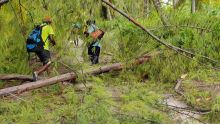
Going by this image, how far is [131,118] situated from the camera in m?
4.68

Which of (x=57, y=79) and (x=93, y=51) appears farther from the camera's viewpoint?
(x=57, y=79)

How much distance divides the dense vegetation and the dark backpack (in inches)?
7.1

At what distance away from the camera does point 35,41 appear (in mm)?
8727

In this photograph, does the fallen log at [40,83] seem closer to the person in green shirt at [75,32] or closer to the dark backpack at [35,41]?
the dark backpack at [35,41]

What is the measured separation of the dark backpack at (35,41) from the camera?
27.2 ft

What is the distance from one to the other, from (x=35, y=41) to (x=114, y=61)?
1584 mm

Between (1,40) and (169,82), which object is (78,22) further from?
(169,82)

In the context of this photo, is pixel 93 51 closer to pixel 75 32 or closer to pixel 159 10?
pixel 75 32

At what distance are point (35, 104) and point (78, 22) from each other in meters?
1.74

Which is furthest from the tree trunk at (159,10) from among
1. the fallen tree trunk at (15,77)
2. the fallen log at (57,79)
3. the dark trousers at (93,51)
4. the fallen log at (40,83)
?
the fallen tree trunk at (15,77)

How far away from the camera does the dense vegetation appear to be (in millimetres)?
4609

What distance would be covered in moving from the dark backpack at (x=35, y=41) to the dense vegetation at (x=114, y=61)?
18 centimetres

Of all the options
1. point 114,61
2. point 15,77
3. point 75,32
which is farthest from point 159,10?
point 15,77

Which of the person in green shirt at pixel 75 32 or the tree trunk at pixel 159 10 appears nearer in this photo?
the person in green shirt at pixel 75 32
